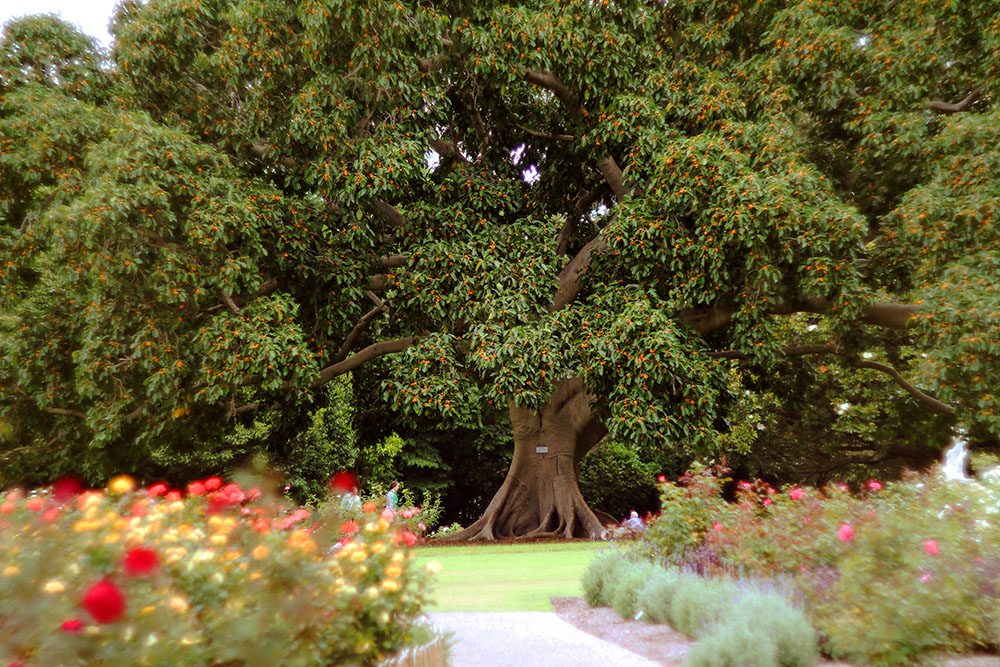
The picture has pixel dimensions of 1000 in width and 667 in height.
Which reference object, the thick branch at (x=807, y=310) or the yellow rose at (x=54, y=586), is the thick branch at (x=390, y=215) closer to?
the thick branch at (x=807, y=310)

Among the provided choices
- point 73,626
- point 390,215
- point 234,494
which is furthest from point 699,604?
point 390,215

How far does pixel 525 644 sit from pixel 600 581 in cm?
214

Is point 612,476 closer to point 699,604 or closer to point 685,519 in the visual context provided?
point 685,519

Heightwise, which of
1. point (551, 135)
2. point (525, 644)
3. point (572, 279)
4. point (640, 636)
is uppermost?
point (551, 135)

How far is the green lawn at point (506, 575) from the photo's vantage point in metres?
8.70

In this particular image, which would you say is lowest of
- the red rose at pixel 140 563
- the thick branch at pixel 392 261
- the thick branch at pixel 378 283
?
the red rose at pixel 140 563

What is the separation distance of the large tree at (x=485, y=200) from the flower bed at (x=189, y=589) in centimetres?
837

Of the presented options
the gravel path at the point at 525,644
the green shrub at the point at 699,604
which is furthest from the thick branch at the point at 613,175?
the green shrub at the point at 699,604

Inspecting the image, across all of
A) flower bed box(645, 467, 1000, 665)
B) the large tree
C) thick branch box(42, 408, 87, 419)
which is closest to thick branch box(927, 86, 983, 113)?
the large tree

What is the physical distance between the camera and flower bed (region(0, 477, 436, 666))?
297 cm

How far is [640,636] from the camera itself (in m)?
6.73

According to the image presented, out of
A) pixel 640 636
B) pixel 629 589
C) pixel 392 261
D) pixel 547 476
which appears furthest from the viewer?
pixel 547 476

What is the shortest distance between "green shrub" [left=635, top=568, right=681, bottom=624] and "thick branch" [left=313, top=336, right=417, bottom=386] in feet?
31.0

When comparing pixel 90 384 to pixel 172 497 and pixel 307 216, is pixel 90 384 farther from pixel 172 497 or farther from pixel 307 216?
pixel 172 497
